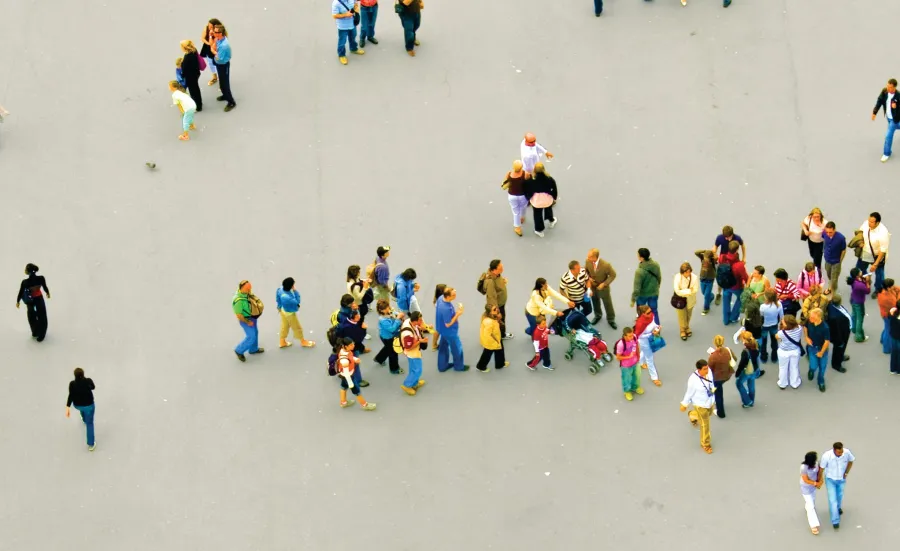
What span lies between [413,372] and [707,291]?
14.5ft

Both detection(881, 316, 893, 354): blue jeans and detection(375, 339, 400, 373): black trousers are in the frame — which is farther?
detection(375, 339, 400, 373): black trousers

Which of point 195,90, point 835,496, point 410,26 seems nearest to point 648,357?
point 835,496

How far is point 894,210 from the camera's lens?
24750mm

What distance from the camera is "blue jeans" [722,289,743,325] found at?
22.8 metres

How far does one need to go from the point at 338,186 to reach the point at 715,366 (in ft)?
25.2

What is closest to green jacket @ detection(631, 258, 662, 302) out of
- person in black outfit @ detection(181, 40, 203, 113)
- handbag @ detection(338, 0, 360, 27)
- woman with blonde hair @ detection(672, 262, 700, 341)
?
woman with blonde hair @ detection(672, 262, 700, 341)

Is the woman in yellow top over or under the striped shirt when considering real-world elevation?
under

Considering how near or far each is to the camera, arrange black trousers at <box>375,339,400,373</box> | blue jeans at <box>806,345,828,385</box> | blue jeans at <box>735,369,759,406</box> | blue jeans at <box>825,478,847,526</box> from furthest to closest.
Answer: black trousers at <box>375,339,400,373</box> < blue jeans at <box>806,345,828,385</box> < blue jeans at <box>735,369,759,406</box> < blue jeans at <box>825,478,847,526</box>

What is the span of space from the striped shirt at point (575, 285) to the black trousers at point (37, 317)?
736 cm

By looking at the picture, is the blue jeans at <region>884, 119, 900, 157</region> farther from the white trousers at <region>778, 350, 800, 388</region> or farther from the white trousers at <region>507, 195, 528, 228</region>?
the white trousers at <region>507, 195, 528, 228</region>

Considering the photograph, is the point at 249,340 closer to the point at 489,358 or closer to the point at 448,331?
the point at 448,331

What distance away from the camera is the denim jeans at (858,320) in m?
22.5

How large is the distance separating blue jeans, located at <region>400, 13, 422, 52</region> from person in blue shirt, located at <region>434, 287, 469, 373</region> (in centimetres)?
705

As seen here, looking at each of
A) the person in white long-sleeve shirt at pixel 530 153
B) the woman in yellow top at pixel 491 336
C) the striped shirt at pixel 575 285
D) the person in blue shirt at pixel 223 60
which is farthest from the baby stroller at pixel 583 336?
the person in blue shirt at pixel 223 60
